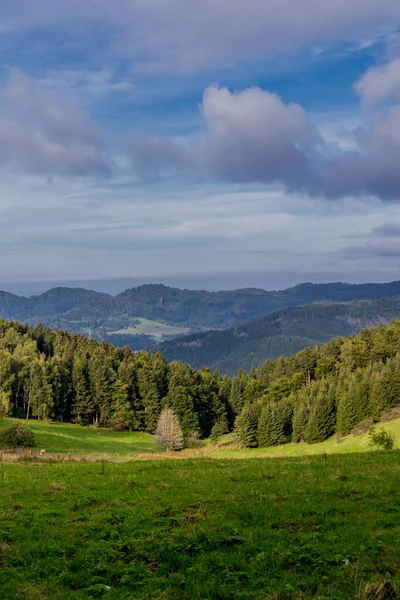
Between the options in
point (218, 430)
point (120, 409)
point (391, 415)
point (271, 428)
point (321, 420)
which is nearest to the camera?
point (391, 415)

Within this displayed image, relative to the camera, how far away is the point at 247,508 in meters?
16.1

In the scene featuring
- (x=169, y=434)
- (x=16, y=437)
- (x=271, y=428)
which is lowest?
(x=271, y=428)

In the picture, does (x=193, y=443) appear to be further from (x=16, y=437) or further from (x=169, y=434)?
(x=16, y=437)

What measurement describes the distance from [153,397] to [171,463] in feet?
343

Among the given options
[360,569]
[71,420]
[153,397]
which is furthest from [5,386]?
[360,569]

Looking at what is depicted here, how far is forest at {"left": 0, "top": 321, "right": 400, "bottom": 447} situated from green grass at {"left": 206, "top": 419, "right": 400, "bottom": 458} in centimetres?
465

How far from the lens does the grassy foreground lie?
10.6 metres

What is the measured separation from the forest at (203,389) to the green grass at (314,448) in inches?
183

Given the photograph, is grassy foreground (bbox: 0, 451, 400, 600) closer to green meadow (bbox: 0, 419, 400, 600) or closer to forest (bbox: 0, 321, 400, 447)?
green meadow (bbox: 0, 419, 400, 600)

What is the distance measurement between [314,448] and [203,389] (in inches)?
2211

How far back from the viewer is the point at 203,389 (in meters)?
138

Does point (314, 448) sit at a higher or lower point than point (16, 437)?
lower

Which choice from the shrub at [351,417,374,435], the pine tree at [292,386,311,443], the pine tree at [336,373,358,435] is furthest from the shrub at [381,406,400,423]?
the pine tree at [292,386,311,443]

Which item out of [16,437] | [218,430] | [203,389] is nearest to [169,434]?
[218,430]
